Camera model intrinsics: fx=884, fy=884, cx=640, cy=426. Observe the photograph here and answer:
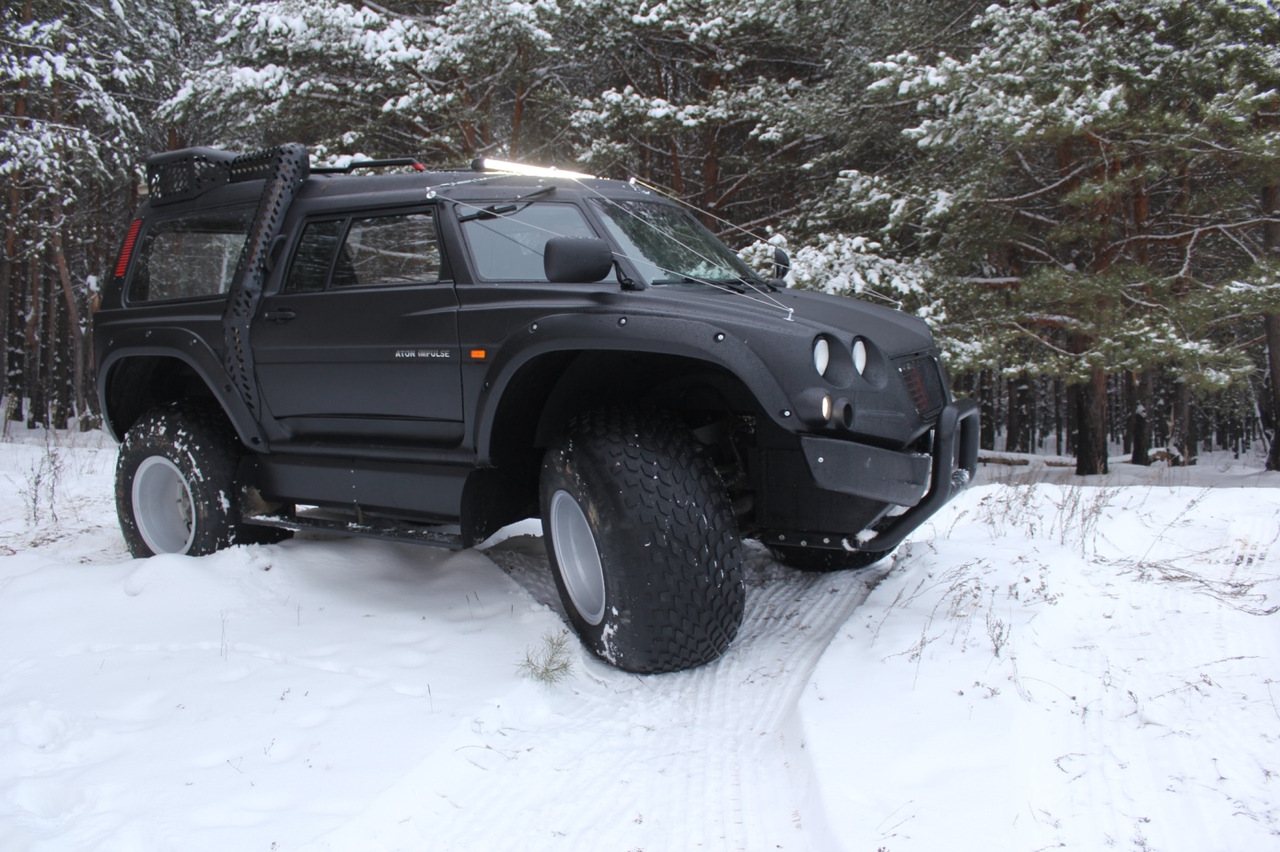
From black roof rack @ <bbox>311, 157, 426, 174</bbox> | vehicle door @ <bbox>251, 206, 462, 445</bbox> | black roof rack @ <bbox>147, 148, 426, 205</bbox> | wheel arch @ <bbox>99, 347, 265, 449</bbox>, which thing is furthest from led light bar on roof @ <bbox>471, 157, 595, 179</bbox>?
wheel arch @ <bbox>99, 347, 265, 449</bbox>

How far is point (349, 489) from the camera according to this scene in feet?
14.8

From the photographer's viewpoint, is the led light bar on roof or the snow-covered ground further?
the led light bar on roof

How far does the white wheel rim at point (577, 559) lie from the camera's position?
383 cm

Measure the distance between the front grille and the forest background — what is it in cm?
543

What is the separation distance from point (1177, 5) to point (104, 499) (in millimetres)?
12668

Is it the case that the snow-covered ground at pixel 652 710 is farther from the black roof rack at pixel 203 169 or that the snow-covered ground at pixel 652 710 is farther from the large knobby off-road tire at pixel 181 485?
the black roof rack at pixel 203 169

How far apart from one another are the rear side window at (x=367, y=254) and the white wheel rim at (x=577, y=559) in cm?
128

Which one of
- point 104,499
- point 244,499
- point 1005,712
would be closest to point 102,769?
point 244,499

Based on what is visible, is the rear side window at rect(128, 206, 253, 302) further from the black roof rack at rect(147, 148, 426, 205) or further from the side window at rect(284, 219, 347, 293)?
→ the side window at rect(284, 219, 347, 293)

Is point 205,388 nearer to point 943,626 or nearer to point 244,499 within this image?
point 244,499

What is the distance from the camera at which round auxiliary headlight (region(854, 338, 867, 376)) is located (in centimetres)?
343

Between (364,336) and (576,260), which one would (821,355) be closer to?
(576,260)

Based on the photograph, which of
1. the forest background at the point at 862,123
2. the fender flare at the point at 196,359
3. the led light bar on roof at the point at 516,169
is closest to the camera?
the led light bar on roof at the point at 516,169

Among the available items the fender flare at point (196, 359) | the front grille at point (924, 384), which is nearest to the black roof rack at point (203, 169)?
the fender flare at point (196, 359)
